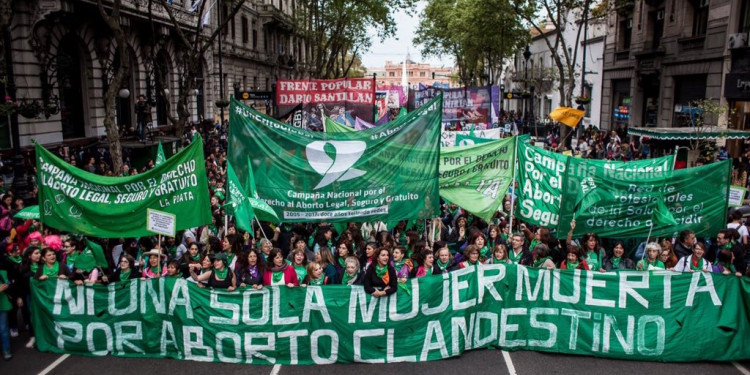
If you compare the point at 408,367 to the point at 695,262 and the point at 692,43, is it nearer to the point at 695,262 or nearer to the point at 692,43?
the point at 695,262

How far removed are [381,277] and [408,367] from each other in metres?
1.23

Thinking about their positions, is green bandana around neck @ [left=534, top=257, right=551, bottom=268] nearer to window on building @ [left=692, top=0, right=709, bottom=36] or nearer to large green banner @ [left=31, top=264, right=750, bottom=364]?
large green banner @ [left=31, top=264, right=750, bottom=364]

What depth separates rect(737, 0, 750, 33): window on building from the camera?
74.5ft

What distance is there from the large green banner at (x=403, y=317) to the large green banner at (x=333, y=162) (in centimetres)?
177

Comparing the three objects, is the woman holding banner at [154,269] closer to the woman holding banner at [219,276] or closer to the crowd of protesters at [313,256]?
the crowd of protesters at [313,256]

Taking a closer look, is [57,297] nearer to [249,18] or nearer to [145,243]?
[145,243]

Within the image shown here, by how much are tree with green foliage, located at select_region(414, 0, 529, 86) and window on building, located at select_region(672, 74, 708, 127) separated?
26.3ft

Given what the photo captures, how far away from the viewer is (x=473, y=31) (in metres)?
40.7

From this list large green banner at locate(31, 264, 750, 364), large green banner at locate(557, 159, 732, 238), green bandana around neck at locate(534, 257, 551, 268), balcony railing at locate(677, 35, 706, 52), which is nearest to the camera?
large green banner at locate(31, 264, 750, 364)

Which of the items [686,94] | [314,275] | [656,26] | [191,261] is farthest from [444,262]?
[656,26]

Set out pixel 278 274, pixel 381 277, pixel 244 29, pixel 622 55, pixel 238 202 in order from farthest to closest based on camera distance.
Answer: pixel 244 29, pixel 622 55, pixel 238 202, pixel 278 274, pixel 381 277

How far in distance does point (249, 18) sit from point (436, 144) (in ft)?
134

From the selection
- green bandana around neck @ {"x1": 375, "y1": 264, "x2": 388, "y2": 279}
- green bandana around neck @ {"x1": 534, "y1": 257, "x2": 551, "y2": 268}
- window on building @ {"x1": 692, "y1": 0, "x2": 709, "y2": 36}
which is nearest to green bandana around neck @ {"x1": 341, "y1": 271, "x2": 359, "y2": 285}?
green bandana around neck @ {"x1": 375, "y1": 264, "x2": 388, "y2": 279}

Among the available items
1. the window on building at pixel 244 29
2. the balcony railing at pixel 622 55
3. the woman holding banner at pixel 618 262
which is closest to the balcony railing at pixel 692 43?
the balcony railing at pixel 622 55
